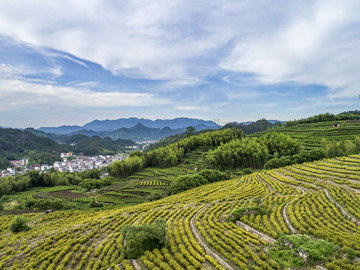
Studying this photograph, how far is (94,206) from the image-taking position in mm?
48406

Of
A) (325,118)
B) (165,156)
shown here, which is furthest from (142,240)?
(325,118)

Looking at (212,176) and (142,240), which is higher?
(142,240)

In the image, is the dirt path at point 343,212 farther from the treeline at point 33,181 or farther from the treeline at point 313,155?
the treeline at point 33,181

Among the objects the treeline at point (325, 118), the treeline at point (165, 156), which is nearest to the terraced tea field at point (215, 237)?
the treeline at point (165, 156)

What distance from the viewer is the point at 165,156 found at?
99000 mm

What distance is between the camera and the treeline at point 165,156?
88562 millimetres

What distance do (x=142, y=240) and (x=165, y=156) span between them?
8312cm

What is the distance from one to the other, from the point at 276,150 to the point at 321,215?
172 ft

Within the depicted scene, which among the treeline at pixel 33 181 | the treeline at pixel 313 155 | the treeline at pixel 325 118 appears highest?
the treeline at pixel 325 118

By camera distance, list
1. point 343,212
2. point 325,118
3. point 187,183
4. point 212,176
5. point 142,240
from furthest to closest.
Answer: point 325,118 → point 212,176 → point 187,183 → point 343,212 → point 142,240

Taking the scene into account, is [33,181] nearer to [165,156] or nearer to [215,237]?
[165,156]

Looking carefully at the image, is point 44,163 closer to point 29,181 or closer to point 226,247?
point 29,181

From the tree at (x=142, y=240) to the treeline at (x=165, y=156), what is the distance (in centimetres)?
7449

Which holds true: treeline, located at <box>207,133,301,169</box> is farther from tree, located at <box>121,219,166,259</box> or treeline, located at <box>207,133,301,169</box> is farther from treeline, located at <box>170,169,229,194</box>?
tree, located at <box>121,219,166,259</box>
